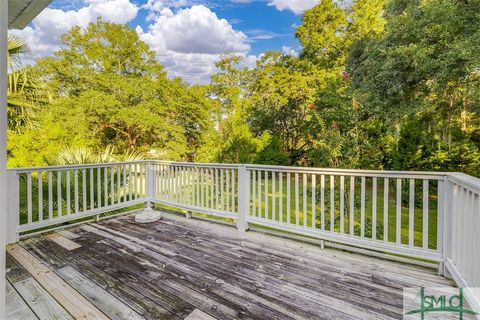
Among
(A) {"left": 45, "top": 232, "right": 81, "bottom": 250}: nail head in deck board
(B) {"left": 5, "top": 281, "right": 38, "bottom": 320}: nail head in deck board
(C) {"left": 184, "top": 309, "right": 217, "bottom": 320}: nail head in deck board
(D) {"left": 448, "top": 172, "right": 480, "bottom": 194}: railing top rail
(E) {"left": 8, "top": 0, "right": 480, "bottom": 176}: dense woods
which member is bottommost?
(C) {"left": 184, "top": 309, "right": 217, "bottom": 320}: nail head in deck board

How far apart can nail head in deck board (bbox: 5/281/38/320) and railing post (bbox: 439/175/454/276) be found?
3289 mm

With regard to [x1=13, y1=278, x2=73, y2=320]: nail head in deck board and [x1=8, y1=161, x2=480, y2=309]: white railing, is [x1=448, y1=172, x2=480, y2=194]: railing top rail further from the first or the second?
[x1=13, y1=278, x2=73, y2=320]: nail head in deck board

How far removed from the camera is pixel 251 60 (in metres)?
12.7

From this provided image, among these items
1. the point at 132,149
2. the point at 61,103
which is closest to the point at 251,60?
the point at 132,149

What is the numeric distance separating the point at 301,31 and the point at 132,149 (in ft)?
29.5

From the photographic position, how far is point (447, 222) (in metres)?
2.31

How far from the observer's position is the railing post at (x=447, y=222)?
Result: 2275 mm

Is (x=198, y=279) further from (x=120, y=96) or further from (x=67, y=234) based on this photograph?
(x=120, y=96)

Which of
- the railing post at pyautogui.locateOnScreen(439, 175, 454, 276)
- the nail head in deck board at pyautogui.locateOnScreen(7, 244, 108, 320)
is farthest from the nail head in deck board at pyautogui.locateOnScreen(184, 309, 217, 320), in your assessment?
the railing post at pyautogui.locateOnScreen(439, 175, 454, 276)

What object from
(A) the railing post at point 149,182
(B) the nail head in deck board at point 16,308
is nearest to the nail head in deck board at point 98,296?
(B) the nail head in deck board at point 16,308

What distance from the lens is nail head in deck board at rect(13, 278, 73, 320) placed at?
184 cm

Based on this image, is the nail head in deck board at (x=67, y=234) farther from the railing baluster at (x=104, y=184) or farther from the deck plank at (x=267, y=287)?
the deck plank at (x=267, y=287)

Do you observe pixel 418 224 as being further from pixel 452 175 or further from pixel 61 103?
pixel 61 103

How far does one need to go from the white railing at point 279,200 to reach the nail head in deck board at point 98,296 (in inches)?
55.4
